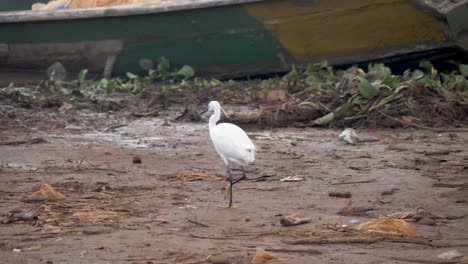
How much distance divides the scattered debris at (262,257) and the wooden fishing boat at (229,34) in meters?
6.41

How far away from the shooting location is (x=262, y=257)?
4.33 metres

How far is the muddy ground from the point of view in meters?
4.64

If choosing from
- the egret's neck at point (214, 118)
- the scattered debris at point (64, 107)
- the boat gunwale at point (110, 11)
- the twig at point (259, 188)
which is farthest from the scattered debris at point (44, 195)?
the boat gunwale at point (110, 11)

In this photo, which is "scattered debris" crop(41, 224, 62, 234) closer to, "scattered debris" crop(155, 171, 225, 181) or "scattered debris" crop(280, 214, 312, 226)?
"scattered debris" crop(280, 214, 312, 226)

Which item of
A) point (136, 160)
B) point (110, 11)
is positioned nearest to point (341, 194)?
point (136, 160)

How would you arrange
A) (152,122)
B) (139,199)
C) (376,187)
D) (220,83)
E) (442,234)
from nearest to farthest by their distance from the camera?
1. (442,234)
2. (139,199)
3. (376,187)
4. (152,122)
5. (220,83)

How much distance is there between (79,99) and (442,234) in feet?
19.7

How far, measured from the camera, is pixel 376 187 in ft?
21.2

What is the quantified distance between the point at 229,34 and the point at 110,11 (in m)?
1.47

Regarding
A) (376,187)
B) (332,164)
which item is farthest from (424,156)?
(376,187)

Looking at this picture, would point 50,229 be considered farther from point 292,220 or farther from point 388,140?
point 388,140

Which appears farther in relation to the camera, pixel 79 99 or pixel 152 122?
pixel 79 99

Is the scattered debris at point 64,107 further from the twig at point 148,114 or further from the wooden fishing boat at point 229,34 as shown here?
the wooden fishing boat at point 229,34

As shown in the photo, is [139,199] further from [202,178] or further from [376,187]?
[376,187]
